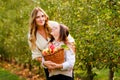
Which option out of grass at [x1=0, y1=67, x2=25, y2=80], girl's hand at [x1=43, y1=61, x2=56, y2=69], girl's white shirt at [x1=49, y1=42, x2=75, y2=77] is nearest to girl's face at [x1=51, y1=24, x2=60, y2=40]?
girl's white shirt at [x1=49, y1=42, x2=75, y2=77]

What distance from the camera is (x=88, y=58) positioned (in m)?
10.5

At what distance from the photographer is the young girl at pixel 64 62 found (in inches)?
197

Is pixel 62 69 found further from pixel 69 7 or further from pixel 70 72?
pixel 69 7

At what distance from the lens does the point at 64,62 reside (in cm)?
501

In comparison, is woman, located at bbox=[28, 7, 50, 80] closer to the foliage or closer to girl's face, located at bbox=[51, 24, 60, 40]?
girl's face, located at bbox=[51, 24, 60, 40]

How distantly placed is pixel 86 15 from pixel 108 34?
1869mm

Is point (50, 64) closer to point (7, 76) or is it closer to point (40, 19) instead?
point (40, 19)

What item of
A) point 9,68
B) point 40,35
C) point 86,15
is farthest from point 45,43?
point 9,68

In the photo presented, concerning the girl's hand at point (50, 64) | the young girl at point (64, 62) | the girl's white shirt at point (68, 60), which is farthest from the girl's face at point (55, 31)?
the girl's hand at point (50, 64)

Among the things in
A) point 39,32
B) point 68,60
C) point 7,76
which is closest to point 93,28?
point 39,32

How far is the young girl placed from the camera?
4.99 m

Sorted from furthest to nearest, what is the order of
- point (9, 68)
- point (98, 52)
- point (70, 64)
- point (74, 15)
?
1. point (9, 68)
2. point (74, 15)
3. point (98, 52)
4. point (70, 64)

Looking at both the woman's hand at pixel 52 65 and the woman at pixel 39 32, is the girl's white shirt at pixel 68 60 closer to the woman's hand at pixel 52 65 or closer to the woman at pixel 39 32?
the woman's hand at pixel 52 65

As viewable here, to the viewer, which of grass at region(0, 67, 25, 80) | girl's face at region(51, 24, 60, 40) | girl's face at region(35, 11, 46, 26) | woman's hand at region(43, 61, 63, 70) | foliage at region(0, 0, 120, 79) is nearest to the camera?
woman's hand at region(43, 61, 63, 70)
